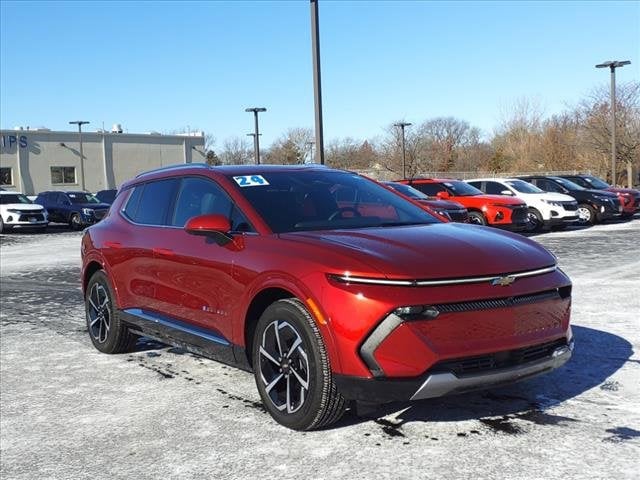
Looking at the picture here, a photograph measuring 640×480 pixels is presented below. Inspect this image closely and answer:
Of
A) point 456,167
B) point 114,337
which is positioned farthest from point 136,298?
point 456,167

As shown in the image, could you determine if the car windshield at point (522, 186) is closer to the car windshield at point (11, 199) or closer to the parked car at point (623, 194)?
the parked car at point (623, 194)

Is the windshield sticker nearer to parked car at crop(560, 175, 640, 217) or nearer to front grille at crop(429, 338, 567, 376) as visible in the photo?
front grille at crop(429, 338, 567, 376)

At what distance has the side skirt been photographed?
4535mm

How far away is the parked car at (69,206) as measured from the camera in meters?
28.4

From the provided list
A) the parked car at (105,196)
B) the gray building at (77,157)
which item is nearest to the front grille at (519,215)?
the parked car at (105,196)

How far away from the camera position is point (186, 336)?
4.98m

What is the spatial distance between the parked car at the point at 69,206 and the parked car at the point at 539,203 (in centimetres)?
1602

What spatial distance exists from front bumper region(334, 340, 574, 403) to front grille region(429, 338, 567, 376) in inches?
0.8

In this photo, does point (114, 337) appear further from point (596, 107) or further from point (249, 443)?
point (596, 107)

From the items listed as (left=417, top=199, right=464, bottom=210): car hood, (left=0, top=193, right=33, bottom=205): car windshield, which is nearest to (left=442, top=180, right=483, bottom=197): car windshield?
(left=417, top=199, right=464, bottom=210): car hood

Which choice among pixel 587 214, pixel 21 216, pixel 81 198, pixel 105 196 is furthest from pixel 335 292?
pixel 105 196

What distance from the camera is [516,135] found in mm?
62250

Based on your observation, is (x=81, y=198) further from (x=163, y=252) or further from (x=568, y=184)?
(x=163, y=252)

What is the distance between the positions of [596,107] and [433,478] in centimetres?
4533
